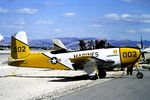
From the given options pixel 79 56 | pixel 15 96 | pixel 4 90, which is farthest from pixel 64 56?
pixel 15 96

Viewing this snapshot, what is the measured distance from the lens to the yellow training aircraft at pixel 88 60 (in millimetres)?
21984

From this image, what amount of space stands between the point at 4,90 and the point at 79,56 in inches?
271

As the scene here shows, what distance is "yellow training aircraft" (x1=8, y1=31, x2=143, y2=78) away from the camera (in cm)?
2198

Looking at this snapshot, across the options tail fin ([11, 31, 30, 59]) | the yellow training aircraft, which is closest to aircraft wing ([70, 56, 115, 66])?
the yellow training aircraft

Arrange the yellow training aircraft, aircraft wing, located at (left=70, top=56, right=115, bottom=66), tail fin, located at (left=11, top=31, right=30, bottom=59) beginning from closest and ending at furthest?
aircraft wing, located at (left=70, top=56, right=115, bottom=66), the yellow training aircraft, tail fin, located at (left=11, top=31, right=30, bottom=59)

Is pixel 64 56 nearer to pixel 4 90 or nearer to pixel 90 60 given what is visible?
pixel 90 60

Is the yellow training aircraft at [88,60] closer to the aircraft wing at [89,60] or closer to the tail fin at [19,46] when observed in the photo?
the aircraft wing at [89,60]

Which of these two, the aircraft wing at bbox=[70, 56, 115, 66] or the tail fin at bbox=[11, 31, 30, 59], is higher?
the tail fin at bbox=[11, 31, 30, 59]

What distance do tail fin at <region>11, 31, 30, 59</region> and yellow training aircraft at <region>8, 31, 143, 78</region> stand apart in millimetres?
456

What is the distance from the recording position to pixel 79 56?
22219 millimetres

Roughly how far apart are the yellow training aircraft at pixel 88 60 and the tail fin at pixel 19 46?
46cm

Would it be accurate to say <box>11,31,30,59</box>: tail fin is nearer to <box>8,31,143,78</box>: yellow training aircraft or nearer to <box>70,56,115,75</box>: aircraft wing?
<box>8,31,143,78</box>: yellow training aircraft

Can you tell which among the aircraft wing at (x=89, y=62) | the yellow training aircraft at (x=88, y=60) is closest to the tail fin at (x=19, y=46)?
the yellow training aircraft at (x=88, y=60)

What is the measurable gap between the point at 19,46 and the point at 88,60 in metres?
4.67
